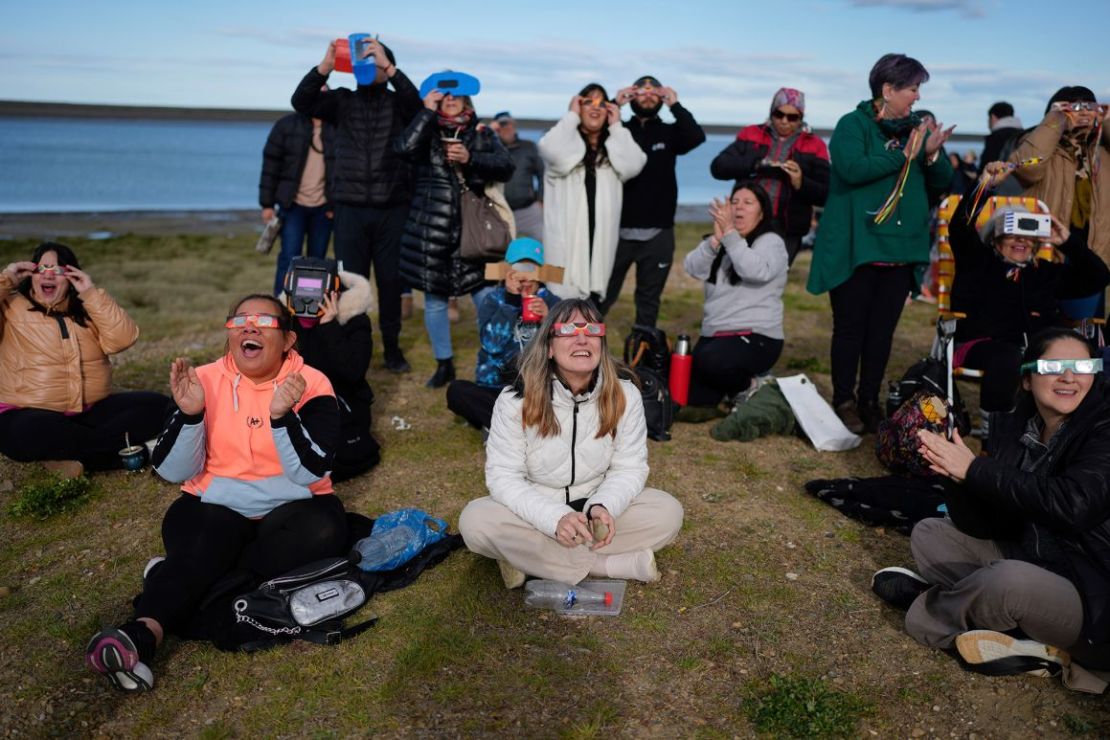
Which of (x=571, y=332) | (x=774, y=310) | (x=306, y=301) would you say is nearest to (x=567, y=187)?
(x=774, y=310)

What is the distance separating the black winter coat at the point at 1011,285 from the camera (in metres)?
6.02

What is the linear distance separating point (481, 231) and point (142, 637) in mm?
4293

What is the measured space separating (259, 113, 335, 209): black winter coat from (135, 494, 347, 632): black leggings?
14.7 feet

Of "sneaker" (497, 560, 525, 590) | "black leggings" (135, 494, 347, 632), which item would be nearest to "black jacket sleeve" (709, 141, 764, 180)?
"sneaker" (497, 560, 525, 590)

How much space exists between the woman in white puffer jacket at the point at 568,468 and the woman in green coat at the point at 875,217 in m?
2.75

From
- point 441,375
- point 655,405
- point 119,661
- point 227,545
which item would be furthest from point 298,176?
point 119,661

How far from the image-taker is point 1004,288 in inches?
241

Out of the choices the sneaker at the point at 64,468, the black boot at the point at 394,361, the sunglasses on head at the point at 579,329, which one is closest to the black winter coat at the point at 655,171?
the black boot at the point at 394,361

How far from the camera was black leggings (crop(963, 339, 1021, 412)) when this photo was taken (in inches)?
235

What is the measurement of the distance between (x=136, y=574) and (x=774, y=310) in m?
4.82

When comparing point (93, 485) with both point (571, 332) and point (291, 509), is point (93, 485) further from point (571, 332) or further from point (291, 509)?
point (571, 332)

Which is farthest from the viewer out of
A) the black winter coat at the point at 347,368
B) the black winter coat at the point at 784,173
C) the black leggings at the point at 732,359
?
the black winter coat at the point at 784,173

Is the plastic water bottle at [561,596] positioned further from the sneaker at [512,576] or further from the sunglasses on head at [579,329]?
the sunglasses on head at [579,329]

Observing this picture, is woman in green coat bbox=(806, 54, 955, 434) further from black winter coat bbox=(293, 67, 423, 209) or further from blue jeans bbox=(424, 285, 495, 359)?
A: black winter coat bbox=(293, 67, 423, 209)
